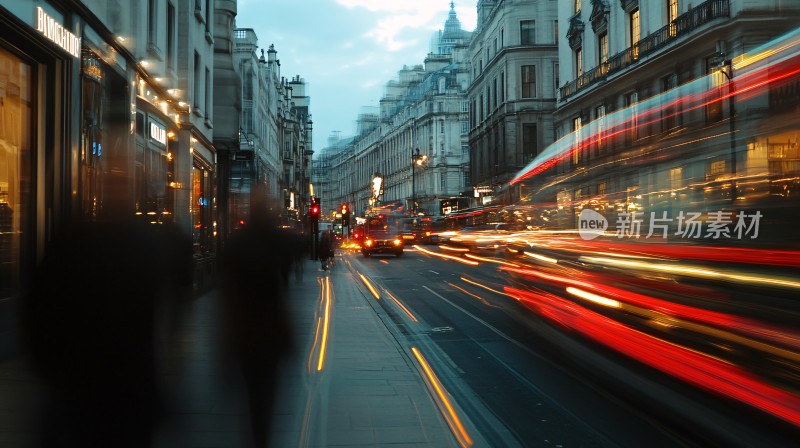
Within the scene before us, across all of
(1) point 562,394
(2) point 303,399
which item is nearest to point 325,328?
(2) point 303,399

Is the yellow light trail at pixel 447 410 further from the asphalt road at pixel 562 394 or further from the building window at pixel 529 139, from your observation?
the building window at pixel 529 139

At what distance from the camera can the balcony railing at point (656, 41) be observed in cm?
2736

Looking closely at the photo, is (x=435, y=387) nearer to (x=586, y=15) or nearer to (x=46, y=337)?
(x=46, y=337)

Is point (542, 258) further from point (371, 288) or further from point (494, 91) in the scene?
point (494, 91)

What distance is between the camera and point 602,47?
40750 mm

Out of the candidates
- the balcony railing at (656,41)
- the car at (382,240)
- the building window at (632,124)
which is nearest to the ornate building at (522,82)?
the balcony railing at (656,41)

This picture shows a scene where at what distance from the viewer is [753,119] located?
200 inches

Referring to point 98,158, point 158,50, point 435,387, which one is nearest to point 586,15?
point 158,50

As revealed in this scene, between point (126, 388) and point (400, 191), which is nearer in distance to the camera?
point (126, 388)

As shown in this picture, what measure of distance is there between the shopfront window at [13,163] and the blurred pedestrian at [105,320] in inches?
221

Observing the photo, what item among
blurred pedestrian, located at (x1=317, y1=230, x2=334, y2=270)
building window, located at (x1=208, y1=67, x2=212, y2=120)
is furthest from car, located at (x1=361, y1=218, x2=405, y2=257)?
building window, located at (x1=208, y1=67, x2=212, y2=120)

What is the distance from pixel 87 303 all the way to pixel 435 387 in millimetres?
4200

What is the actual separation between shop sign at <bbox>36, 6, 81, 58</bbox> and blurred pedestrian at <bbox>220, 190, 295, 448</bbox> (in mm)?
5649

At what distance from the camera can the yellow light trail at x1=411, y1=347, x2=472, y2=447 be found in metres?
5.57
